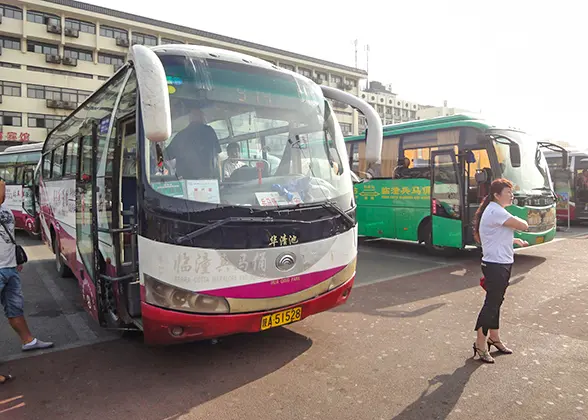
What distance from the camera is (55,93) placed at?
4041 cm

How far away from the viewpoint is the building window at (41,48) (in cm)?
3953

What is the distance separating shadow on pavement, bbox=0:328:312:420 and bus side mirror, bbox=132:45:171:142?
2.18m

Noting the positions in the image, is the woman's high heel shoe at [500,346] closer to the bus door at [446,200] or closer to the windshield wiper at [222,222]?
the windshield wiper at [222,222]

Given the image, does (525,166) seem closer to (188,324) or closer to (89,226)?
(188,324)

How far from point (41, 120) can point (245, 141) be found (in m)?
41.7

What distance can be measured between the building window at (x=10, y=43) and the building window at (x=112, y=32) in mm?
7031

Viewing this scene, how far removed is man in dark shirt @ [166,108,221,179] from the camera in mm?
4129

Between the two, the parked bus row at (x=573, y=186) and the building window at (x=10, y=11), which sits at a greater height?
the building window at (x=10, y=11)

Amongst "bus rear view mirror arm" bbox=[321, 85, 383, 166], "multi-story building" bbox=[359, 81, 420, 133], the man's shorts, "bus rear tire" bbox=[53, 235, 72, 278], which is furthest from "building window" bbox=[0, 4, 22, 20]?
"multi-story building" bbox=[359, 81, 420, 133]

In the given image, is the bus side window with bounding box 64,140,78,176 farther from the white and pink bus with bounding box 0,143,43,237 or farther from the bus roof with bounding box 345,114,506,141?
the white and pink bus with bounding box 0,143,43,237

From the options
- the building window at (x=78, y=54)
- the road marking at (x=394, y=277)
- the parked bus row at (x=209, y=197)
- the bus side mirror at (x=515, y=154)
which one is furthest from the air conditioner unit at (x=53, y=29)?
the bus side mirror at (x=515, y=154)

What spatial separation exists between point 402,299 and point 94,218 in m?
4.51

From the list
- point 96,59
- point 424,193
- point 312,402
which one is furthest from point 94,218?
point 96,59

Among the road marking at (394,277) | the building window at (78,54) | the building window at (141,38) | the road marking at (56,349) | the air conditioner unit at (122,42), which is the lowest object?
the road marking at (56,349)
